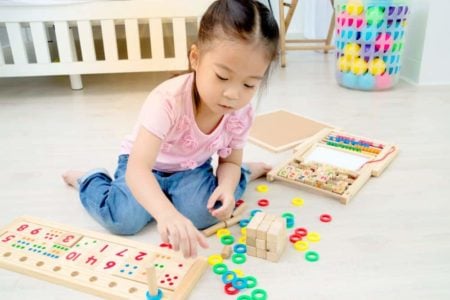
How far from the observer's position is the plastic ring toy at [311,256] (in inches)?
29.6

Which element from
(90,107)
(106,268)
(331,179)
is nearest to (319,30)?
(90,107)

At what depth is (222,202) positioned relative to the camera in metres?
0.81

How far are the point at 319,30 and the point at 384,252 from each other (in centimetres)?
215

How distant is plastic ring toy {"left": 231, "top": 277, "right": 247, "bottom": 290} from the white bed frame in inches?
47.7

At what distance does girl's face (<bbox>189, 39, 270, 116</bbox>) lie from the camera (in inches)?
25.9

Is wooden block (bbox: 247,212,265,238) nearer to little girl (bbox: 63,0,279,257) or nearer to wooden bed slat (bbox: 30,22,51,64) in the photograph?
little girl (bbox: 63,0,279,257)

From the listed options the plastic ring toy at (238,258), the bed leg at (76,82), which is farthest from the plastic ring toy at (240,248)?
the bed leg at (76,82)

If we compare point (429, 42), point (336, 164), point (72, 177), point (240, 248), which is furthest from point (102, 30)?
point (429, 42)

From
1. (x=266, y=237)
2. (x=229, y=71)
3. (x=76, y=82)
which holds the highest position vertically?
(x=229, y=71)

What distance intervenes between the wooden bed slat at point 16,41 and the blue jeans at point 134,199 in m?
1.04

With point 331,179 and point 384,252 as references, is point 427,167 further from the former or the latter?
point 384,252

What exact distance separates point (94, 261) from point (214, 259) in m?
0.21

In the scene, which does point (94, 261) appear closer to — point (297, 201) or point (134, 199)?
point (134, 199)

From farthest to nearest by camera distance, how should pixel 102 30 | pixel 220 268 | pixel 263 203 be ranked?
pixel 102 30
pixel 263 203
pixel 220 268
